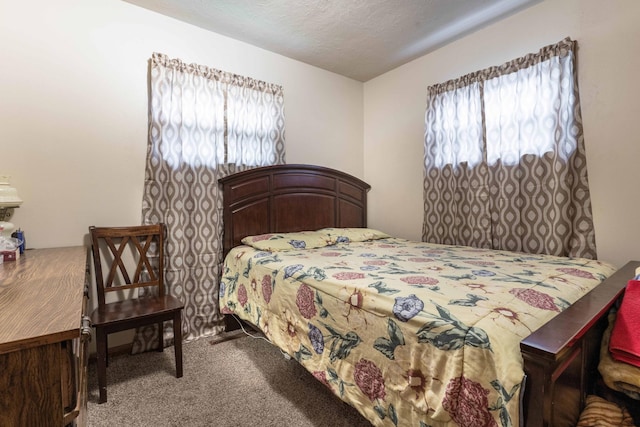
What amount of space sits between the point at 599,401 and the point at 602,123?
193 cm

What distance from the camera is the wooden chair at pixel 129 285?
185 cm

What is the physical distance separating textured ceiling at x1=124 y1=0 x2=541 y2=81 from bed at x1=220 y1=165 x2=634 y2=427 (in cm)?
181

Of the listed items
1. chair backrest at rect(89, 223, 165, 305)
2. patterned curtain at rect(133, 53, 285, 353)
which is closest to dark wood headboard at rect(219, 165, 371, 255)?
patterned curtain at rect(133, 53, 285, 353)

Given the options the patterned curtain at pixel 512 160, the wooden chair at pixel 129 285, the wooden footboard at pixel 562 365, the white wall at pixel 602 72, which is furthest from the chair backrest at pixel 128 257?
the white wall at pixel 602 72

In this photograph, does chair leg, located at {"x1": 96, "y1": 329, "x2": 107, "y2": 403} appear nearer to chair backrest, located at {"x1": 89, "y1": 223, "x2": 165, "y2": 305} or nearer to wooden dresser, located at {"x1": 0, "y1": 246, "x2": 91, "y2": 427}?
chair backrest, located at {"x1": 89, "y1": 223, "x2": 165, "y2": 305}

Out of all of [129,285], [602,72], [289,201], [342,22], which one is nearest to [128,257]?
[129,285]

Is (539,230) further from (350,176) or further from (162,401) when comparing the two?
(162,401)

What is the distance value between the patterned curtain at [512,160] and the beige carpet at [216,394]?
187cm

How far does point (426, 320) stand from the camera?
3.66 ft

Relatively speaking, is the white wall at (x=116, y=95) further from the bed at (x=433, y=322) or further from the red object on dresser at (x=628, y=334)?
the red object on dresser at (x=628, y=334)

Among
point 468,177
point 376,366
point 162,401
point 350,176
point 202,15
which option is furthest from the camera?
point 350,176

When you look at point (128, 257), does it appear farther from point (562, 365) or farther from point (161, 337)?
point (562, 365)

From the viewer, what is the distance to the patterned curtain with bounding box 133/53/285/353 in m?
2.42

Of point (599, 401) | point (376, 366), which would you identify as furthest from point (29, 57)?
point (599, 401)
